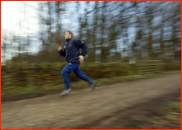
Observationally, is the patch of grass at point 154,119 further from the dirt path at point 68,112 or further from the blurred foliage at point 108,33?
the blurred foliage at point 108,33

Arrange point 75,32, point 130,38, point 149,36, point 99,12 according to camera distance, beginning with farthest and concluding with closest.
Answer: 1. point 149,36
2. point 130,38
3. point 99,12
4. point 75,32

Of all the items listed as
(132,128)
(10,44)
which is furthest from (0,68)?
(132,128)

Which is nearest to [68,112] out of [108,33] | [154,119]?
[154,119]

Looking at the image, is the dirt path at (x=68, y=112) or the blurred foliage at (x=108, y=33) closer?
the dirt path at (x=68, y=112)

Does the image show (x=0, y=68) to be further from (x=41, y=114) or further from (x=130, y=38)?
(x=130, y=38)

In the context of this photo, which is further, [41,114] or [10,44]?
[10,44]

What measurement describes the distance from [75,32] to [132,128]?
6092mm

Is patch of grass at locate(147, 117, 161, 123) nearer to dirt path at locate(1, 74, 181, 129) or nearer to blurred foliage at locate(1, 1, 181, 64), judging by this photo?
dirt path at locate(1, 74, 181, 129)

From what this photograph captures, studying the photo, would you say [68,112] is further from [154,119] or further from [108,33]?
[108,33]

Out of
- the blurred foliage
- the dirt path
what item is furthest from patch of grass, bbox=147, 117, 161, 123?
the blurred foliage

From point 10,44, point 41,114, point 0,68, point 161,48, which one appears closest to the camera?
point 41,114

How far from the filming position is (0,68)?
4262 millimetres

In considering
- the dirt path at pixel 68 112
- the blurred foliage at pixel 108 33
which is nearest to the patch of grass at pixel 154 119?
the dirt path at pixel 68 112

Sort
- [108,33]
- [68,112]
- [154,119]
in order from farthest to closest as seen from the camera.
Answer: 1. [108,33]
2. [68,112]
3. [154,119]
